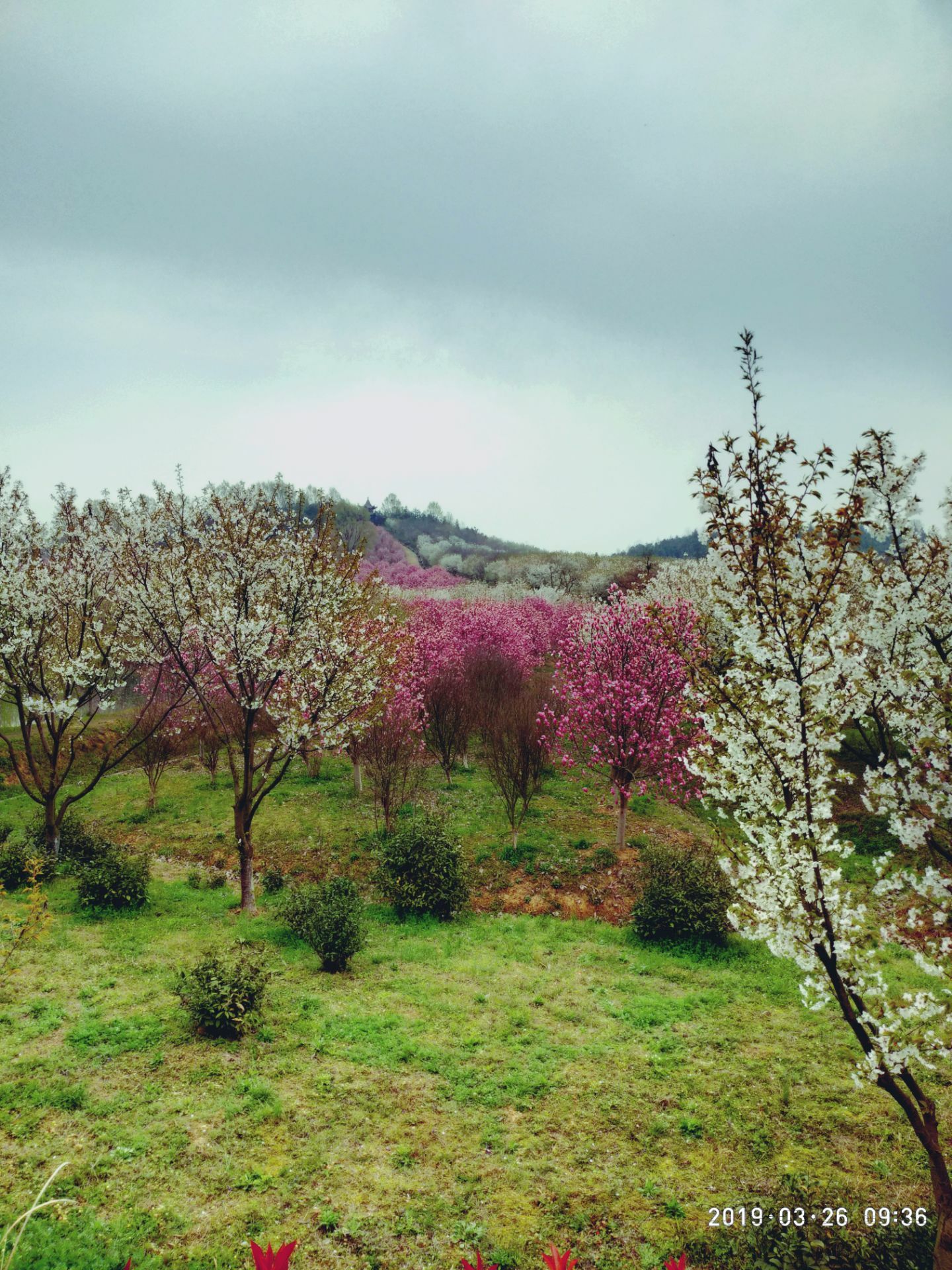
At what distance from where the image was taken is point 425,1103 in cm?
711

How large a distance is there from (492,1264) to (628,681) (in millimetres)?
13328

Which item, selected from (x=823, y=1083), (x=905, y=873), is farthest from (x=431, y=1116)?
(x=905, y=873)

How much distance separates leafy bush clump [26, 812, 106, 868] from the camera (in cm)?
1484

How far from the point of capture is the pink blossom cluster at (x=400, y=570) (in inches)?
2933

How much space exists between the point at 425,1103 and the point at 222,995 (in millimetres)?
3082

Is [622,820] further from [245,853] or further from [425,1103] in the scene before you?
[425,1103]

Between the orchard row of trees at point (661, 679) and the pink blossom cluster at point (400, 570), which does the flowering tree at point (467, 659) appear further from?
the pink blossom cluster at point (400, 570)

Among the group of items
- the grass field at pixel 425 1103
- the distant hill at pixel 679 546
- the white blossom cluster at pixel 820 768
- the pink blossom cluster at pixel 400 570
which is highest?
the distant hill at pixel 679 546

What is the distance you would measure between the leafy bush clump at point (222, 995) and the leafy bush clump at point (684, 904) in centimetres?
743

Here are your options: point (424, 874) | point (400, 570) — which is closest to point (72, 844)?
point (424, 874)

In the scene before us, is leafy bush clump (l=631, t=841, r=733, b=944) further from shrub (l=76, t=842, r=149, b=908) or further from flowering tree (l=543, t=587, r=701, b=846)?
shrub (l=76, t=842, r=149, b=908)

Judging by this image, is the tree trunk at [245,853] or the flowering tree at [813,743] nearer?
the flowering tree at [813,743]

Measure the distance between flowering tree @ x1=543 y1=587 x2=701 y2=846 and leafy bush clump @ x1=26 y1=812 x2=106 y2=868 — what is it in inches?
488

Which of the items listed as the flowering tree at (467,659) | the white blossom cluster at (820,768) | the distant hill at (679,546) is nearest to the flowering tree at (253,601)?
the flowering tree at (467,659)
